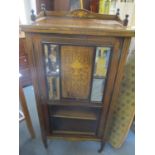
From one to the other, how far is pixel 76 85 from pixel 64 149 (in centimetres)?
80

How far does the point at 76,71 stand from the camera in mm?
936

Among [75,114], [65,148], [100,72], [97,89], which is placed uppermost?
[100,72]

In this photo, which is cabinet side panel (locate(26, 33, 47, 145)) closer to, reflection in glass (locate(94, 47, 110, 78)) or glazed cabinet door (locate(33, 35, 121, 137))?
glazed cabinet door (locate(33, 35, 121, 137))

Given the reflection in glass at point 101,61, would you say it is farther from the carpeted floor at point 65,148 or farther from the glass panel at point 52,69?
the carpeted floor at point 65,148

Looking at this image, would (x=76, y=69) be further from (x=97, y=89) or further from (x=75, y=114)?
(x=75, y=114)

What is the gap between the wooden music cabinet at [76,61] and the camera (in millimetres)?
789

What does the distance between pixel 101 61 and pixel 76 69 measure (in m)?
0.16

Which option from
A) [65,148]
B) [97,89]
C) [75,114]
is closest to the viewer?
[97,89]

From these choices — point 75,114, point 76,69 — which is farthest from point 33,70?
point 75,114

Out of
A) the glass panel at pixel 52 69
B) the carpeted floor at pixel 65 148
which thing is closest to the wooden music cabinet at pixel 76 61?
the glass panel at pixel 52 69

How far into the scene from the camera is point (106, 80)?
3.15 ft

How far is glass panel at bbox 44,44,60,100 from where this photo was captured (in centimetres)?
85
